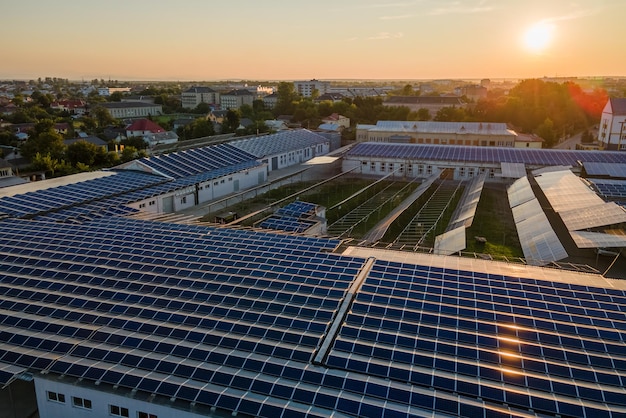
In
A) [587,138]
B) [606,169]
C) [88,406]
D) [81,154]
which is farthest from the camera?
[587,138]

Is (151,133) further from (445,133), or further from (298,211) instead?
(298,211)

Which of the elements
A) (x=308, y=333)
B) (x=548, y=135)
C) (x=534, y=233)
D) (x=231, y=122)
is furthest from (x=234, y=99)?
(x=308, y=333)

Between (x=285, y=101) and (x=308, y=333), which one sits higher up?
(x=285, y=101)

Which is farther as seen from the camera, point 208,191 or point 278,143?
point 278,143

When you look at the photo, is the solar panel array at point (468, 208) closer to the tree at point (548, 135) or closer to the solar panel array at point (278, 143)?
the solar panel array at point (278, 143)

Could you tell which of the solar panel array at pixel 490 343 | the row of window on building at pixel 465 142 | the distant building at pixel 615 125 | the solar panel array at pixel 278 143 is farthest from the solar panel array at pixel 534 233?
the distant building at pixel 615 125

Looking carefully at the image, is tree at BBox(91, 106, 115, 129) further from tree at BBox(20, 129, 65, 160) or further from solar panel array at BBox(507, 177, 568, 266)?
solar panel array at BBox(507, 177, 568, 266)
